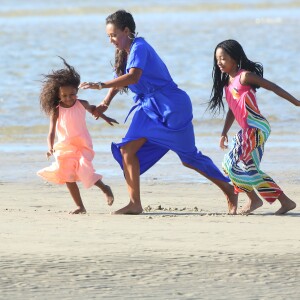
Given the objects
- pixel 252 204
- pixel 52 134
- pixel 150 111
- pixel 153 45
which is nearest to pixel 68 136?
pixel 52 134

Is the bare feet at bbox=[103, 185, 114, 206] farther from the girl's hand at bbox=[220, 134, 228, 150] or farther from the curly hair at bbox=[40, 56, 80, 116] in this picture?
the girl's hand at bbox=[220, 134, 228, 150]

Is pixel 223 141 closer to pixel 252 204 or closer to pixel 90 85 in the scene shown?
pixel 252 204

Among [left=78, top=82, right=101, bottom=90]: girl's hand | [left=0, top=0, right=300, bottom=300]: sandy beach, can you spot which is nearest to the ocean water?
[left=0, top=0, right=300, bottom=300]: sandy beach

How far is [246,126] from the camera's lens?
8094 millimetres

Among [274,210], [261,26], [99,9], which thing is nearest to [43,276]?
[274,210]

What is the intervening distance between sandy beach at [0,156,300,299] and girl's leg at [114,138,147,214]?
0.11 meters

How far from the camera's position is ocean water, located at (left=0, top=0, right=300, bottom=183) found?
14.9m

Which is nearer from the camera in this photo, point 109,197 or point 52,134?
point 52,134

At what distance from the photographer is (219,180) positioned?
8250mm

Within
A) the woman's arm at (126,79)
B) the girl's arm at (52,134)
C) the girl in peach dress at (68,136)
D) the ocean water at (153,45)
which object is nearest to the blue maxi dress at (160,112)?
the woman's arm at (126,79)

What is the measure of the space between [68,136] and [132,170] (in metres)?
0.58

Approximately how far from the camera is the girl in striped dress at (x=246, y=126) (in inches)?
317

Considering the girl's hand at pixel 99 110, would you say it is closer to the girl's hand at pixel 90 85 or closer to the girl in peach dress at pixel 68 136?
the girl in peach dress at pixel 68 136

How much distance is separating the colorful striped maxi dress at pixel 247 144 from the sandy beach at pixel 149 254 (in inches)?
10.3
